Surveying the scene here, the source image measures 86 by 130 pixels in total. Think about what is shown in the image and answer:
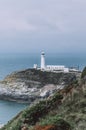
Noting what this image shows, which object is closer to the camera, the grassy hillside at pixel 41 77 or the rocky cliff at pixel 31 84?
the rocky cliff at pixel 31 84

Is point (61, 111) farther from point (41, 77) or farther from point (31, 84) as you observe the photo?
point (41, 77)

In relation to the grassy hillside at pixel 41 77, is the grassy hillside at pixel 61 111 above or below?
below

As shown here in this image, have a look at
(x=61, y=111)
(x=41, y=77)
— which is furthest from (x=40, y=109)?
(x=41, y=77)

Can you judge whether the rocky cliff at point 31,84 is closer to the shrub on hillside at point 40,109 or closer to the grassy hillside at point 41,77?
the grassy hillside at point 41,77

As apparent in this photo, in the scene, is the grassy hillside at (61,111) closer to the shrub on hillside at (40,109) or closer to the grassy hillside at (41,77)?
the shrub on hillside at (40,109)

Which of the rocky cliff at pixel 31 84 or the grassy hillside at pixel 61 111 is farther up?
the rocky cliff at pixel 31 84

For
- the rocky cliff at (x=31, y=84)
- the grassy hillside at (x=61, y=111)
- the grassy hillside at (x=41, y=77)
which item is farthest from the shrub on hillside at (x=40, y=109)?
the grassy hillside at (x=41, y=77)

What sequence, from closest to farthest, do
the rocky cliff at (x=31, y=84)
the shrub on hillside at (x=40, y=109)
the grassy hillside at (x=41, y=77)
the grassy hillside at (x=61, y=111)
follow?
the grassy hillside at (x=61, y=111) → the shrub on hillside at (x=40, y=109) → the rocky cliff at (x=31, y=84) → the grassy hillside at (x=41, y=77)

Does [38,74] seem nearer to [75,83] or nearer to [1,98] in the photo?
[1,98]

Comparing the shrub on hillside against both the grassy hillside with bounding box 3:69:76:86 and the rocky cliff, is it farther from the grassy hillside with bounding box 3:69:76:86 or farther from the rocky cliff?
the grassy hillside with bounding box 3:69:76:86

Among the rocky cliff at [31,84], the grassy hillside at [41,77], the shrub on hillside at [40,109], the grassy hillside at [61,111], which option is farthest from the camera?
the grassy hillside at [41,77]
